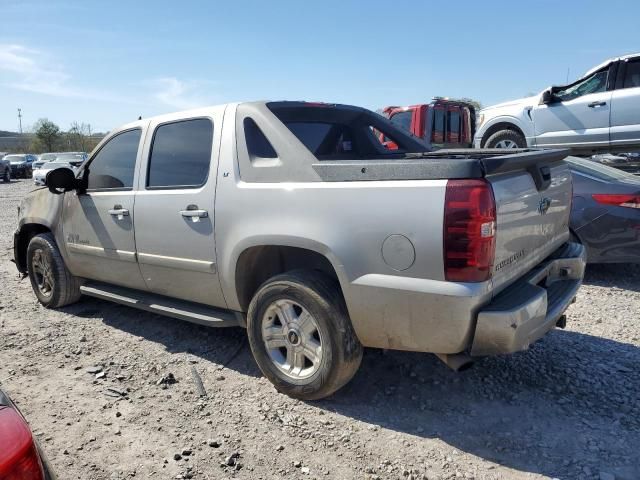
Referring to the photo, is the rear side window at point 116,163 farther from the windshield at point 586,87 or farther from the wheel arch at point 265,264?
the windshield at point 586,87

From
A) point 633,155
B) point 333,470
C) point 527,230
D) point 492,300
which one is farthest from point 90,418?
point 633,155

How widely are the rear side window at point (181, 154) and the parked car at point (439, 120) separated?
7.96 meters

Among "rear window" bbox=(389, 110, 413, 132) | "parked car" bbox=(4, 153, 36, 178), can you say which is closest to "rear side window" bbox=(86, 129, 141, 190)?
"rear window" bbox=(389, 110, 413, 132)

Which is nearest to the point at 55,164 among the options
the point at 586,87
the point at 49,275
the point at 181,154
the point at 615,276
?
the point at 49,275

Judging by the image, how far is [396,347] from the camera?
279cm

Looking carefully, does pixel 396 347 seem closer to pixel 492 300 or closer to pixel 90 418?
pixel 492 300

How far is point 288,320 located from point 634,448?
197cm

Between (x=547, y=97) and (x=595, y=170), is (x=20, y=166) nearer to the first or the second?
(x=547, y=97)

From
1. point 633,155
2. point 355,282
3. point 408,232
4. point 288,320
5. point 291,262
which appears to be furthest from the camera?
point 633,155

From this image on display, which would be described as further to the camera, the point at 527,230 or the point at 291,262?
the point at 291,262

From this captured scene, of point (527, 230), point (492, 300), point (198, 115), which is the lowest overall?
point (492, 300)

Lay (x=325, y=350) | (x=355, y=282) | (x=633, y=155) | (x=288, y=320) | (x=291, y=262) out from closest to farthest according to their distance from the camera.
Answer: (x=355, y=282) < (x=325, y=350) < (x=288, y=320) < (x=291, y=262) < (x=633, y=155)

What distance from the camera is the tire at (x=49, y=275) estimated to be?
491 centimetres

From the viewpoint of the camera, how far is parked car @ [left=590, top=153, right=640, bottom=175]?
8094mm
